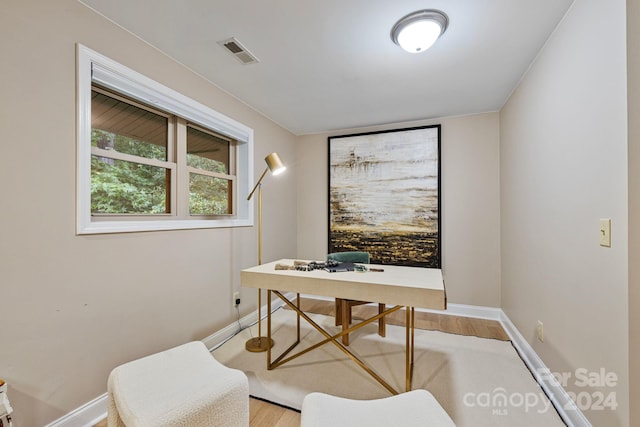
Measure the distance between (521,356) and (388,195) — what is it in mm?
2063

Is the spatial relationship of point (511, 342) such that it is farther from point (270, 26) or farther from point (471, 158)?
point (270, 26)

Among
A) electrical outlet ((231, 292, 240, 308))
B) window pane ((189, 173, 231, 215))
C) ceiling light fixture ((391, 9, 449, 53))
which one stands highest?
ceiling light fixture ((391, 9, 449, 53))

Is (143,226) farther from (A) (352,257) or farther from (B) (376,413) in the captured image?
(A) (352,257)

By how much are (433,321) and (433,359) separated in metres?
0.87

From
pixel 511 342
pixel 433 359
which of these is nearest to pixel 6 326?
pixel 433 359

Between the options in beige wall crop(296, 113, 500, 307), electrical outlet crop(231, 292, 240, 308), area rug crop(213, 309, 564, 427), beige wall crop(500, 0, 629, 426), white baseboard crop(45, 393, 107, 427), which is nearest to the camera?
beige wall crop(500, 0, 629, 426)

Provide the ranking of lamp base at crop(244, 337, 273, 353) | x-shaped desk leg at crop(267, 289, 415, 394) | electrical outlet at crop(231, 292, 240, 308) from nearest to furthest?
x-shaped desk leg at crop(267, 289, 415, 394)
lamp base at crop(244, 337, 273, 353)
electrical outlet at crop(231, 292, 240, 308)

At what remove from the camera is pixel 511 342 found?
8.13ft

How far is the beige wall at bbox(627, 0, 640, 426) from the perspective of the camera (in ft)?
3.22

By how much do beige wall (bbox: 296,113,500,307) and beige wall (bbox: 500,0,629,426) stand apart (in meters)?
0.77

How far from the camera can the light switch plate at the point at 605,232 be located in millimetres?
1216

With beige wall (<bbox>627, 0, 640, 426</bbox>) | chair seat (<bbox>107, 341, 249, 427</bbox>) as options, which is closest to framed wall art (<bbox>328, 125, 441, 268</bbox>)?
beige wall (<bbox>627, 0, 640, 426</bbox>)

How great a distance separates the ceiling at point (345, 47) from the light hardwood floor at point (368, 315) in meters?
2.43

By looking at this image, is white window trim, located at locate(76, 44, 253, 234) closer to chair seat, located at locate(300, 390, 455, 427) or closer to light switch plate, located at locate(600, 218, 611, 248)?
chair seat, located at locate(300, 390, 455, 427)
